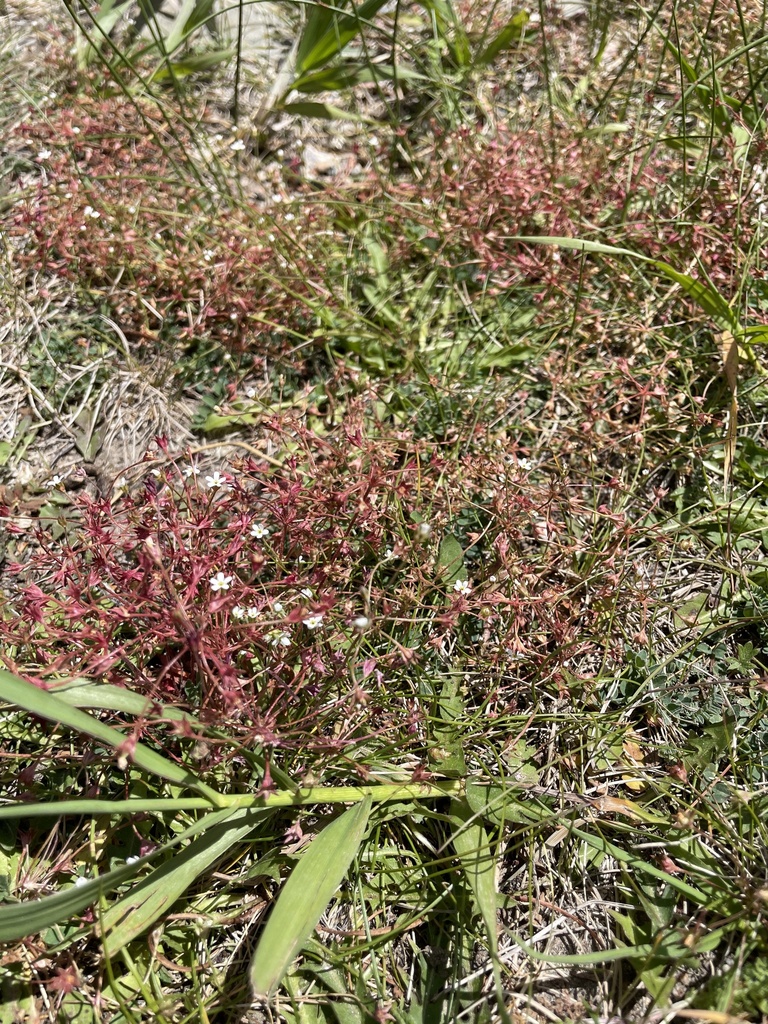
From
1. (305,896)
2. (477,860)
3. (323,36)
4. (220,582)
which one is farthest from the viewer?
(323,36)

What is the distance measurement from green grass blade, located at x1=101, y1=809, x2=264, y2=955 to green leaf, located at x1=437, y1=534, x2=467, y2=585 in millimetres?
924

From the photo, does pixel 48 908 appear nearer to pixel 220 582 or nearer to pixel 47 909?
pixel 47 909

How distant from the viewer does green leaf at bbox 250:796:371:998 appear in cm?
166

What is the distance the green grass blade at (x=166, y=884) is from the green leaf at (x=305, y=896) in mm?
237

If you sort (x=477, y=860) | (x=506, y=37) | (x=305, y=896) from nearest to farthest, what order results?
(x=305, y=896) < (x=477, y=860) < (x=506, y=37)

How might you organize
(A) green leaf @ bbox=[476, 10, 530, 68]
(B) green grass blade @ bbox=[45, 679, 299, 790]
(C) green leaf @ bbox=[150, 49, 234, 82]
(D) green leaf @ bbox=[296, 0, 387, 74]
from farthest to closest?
(C) green leaf @ bbox=[150, 49, 234, 82]
(A) green leaf @ bbox=[476, 10, 530, 68]
(D) green leaf @ bbox=[296, 0, 387, 74]
(B) green grass blade @ bbox=[45, 679, 299, 790]

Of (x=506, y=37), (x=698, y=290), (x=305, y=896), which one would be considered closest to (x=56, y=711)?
(x=305, y=896)

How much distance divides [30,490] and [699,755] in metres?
2.48

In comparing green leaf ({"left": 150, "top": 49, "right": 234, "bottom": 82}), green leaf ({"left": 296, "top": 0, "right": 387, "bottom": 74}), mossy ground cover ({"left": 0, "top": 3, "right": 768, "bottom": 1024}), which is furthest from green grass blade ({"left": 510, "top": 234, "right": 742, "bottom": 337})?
green leaf ({"left": 150, "top": 49, "right": 234, "bottom": 82})

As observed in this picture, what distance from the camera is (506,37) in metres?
3.85

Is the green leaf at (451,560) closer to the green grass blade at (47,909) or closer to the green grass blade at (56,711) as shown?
the green grass blade at (56,711)

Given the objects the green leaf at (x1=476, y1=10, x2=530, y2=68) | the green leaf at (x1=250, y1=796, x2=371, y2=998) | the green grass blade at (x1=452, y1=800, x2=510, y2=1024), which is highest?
the green leaf at (x1=476, y1=10, x2=530, y2=68)

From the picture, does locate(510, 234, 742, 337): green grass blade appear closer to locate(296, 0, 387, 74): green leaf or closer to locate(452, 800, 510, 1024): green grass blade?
locate(296, 0, 387, 74): green leaf

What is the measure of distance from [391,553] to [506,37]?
9.76 feet
